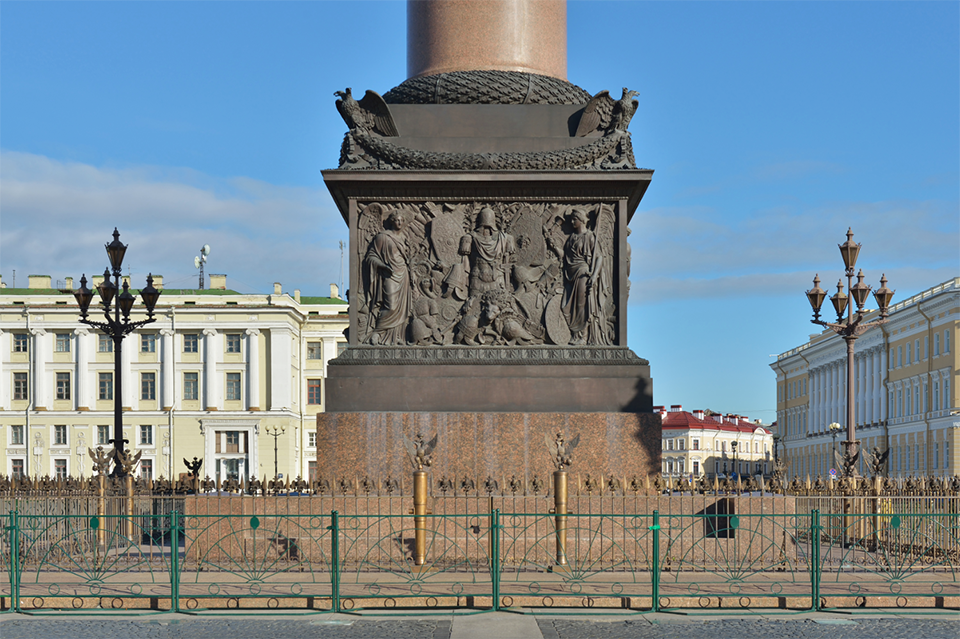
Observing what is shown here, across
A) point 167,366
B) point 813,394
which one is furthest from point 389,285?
point 813,394

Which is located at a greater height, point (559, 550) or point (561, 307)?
point (561, 307)

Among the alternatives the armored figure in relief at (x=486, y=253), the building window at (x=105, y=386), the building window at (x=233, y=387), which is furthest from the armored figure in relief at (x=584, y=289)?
the building window at (x=105, y=386)

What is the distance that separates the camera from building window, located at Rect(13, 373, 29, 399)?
4107 inches

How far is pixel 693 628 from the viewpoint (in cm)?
1150

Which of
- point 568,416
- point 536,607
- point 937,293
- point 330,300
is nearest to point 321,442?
point 568,416

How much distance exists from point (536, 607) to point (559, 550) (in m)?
1.84

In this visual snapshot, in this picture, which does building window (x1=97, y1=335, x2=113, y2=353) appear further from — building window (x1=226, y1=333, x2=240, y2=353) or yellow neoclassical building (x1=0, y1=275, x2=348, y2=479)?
building window (x1=226, y1=333, x2=240, y2=353)

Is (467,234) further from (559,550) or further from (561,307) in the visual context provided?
(559,550)

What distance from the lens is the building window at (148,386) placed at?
104562 mm

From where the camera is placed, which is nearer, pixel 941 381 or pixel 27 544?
pixel 27 544

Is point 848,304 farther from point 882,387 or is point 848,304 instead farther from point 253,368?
point 882,387

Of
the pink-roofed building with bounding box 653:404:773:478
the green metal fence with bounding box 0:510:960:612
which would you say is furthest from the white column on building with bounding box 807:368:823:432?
the green metal fence with bounding box 0:510:960:612

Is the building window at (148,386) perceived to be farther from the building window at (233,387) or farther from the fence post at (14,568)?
the fence post at (14,568)

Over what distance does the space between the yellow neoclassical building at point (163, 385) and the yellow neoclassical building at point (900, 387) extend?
156 ft
